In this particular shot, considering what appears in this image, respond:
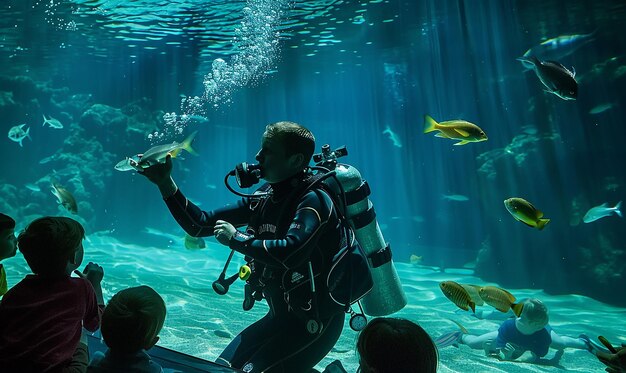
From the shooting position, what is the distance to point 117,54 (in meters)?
25.0

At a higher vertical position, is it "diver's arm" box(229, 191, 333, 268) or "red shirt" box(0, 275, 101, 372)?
"diver's arm" box(229, 191, 333, 268)

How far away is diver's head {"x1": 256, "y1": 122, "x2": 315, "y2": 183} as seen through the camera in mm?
2723

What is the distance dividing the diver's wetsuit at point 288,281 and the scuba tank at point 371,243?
0.69m

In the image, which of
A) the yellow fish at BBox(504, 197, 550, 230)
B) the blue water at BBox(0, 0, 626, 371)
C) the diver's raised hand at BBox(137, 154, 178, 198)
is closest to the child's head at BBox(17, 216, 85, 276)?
the diver's raised hand at BBox(137, 154, 178, 198)

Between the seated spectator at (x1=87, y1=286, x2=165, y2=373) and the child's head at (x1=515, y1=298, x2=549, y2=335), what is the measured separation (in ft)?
18.7

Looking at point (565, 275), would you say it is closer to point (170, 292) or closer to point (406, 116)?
point (170, 292)

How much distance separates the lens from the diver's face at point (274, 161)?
2.73m

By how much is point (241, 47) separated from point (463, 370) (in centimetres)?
2085

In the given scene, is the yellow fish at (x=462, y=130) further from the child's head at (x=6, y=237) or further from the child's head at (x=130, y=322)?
the child's head at (x=6, y=237)

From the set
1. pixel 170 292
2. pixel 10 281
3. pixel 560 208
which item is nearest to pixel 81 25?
pixel 10 281

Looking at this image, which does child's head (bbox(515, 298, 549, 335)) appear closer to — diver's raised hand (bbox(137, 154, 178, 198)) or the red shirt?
diver's raised hand (bbox(137, 154, 178, 198))

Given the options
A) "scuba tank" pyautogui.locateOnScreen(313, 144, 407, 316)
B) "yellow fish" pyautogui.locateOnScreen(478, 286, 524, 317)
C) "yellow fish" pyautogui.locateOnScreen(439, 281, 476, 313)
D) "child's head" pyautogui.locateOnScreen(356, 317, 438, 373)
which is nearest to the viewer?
"child's head" pyautogui.locateOnScreen(356, 317, 438, 373)

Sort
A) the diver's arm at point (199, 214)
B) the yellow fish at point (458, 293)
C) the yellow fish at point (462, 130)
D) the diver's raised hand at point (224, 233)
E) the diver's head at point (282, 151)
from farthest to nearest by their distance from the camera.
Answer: the yellow fish at point (462, 130), the yellow fish at point (458, 293), the diver's arm at point (199, 214), the diver's head at point (282, 151), the diver's raised hand at point (224, 233)

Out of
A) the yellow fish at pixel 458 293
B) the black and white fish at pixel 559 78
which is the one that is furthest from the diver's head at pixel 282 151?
the black and white fish at pixel 559 78
